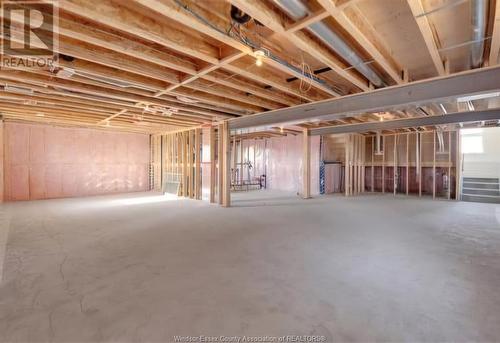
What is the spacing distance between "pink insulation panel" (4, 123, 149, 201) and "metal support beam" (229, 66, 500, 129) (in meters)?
6.51

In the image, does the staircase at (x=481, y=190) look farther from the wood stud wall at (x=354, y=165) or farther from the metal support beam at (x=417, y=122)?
the metal support beam at (x=417, y=122)

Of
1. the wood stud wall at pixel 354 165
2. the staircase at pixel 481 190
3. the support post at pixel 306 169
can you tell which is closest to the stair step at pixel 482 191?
the staircase at pixel 481 190

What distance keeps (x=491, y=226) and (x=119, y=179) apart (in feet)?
33.9

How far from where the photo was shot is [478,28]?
2182 mm

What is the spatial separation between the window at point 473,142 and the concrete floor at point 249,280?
764cm

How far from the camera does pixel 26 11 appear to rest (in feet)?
6.73

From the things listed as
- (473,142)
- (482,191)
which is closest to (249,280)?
(482,191)

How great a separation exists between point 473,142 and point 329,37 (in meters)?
11.7

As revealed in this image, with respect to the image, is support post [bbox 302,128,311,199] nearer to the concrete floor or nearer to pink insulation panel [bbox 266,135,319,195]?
pink insulation panel [bbox 266,135,319,195]

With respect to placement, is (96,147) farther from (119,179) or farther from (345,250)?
(345,250)

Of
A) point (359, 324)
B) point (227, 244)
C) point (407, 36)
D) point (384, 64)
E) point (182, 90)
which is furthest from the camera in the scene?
point (182, 90)

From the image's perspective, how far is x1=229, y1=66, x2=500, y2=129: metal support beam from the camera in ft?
9.50

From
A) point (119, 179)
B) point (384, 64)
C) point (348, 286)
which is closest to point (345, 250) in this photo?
point (348, 286)

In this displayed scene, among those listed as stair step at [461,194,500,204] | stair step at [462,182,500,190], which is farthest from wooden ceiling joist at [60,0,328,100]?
stair step at [462,182,500,190]
